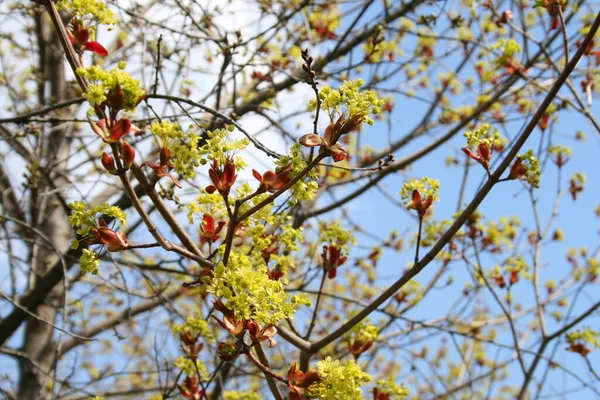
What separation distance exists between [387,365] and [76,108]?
4659mm

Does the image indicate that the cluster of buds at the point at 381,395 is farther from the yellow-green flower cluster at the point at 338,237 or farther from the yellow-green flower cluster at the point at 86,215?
the yellow-green flower cluster at the point at 86,215

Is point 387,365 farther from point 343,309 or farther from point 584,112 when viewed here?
point 584,112

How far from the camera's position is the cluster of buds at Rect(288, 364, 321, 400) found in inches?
71.4

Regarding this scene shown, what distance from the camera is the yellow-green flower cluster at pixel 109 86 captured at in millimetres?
1529

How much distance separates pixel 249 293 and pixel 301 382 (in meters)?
0.33

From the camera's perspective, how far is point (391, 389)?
2691 mm

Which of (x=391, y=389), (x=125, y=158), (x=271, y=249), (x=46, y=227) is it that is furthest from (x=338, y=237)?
(x=46, y=227)

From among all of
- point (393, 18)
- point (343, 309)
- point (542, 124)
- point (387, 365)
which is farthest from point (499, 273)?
point (387, 365)

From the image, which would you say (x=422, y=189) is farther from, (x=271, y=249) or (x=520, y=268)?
(x=520, y=268)

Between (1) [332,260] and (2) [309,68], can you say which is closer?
(2) [309,68]

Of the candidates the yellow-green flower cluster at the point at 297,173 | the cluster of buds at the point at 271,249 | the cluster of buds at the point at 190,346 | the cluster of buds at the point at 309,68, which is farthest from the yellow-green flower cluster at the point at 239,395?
the cluster of buds at the point at 309,68

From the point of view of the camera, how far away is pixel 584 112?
11.4 ft

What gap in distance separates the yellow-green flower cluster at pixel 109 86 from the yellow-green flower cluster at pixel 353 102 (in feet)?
1.75

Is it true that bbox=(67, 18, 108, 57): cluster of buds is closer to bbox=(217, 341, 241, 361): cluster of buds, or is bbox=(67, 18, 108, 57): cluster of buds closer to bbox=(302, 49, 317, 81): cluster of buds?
bbox=(302, 49, 317, 81): cluster of buds
